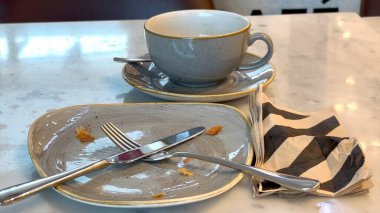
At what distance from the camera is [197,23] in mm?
761

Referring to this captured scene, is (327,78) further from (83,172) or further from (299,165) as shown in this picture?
(83,172)

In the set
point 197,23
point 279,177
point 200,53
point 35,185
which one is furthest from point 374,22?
point 35,185

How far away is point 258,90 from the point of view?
2.02ft

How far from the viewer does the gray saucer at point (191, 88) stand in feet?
2.08

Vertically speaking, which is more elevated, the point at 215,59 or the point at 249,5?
the point at 215,59

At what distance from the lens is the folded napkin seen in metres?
0.46

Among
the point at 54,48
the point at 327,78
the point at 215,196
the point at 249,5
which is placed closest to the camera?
the point at 215,196

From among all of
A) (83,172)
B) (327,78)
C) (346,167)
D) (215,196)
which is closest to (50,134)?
(83,172)

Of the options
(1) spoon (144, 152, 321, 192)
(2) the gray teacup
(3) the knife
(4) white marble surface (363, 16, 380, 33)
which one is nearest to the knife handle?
(3) the knife

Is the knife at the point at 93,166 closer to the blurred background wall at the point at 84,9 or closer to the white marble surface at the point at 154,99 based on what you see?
the white marble surface at the point at 154,99

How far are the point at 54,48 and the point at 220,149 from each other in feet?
1.60

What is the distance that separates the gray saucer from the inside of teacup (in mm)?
64

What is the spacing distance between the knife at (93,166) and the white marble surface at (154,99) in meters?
0.03

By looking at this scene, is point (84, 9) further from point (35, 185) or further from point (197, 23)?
point (35, 185)
